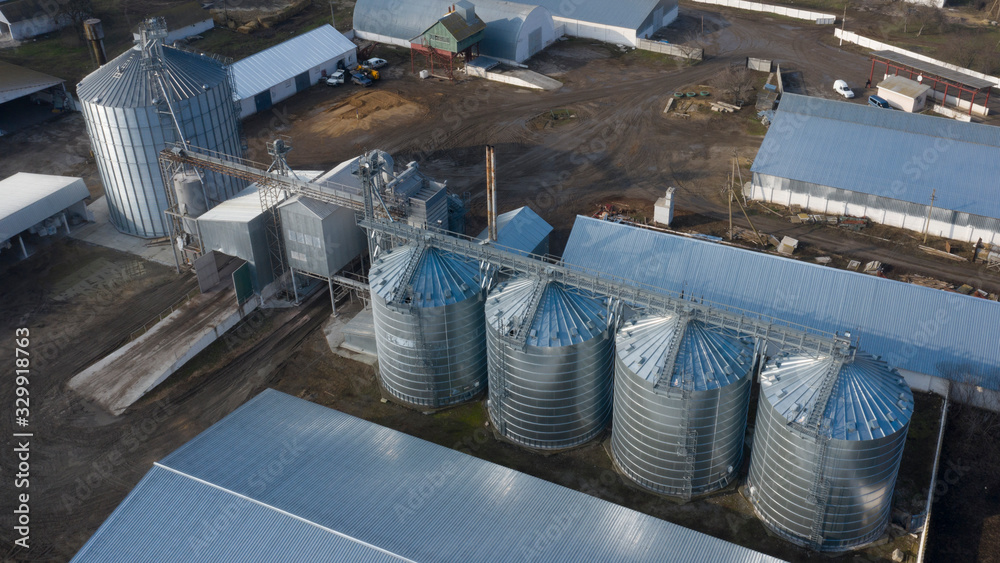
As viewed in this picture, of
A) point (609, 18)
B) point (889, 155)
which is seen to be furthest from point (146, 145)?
point (609, 18)

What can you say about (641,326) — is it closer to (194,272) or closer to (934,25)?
(194,272)

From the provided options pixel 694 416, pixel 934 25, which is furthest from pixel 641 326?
pixel 934 25

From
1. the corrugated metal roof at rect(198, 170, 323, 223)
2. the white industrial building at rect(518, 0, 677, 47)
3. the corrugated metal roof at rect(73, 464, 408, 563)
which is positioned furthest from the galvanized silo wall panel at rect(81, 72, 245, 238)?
the white industrial building at rect(518, 0, 677, 47)

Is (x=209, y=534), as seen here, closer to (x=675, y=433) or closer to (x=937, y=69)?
(x=675, y=433)

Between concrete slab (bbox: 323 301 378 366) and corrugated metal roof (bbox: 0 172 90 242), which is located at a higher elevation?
corrugated metal roof (bbox: 0 172 90 242)

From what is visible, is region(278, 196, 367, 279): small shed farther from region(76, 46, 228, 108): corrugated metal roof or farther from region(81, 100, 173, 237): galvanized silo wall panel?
region(76, 46, 228, 108): corrugated metal roof

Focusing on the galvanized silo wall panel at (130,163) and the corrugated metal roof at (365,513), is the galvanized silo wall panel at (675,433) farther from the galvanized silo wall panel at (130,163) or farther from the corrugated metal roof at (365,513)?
the galvanized silo wall panel at (130,163)
